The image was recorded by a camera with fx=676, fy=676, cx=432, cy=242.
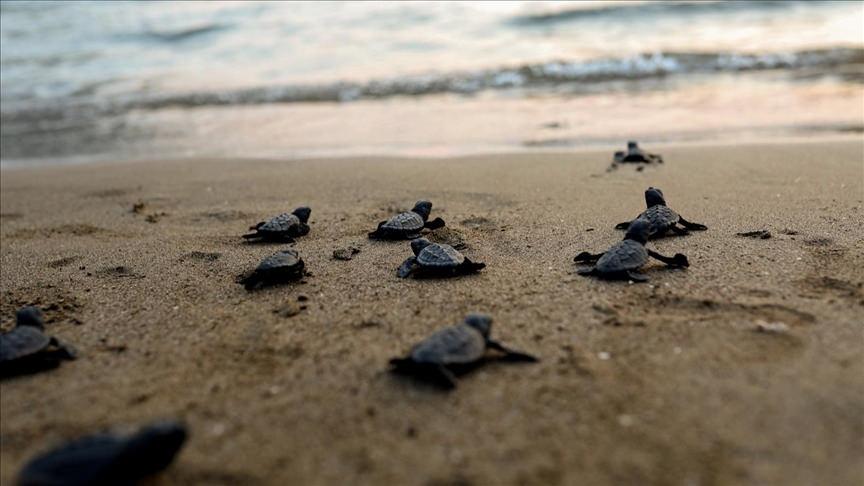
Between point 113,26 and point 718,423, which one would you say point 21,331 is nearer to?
point 718,423

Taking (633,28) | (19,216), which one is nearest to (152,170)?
(19,216)

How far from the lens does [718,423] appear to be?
1895 millimetres

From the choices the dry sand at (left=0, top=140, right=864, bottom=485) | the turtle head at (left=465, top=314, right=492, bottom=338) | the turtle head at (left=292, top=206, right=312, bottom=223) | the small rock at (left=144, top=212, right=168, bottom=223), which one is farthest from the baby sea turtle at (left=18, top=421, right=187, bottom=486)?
the small rock at (left=144, top=212, right=168, bottom=223)

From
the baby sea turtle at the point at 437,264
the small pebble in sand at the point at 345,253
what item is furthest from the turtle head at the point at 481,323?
the small pebble in sand at the point at 345,253

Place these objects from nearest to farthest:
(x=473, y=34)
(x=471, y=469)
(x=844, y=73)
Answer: (x=471, y=469)
(x=844, y=73)
(x=473, y=34)

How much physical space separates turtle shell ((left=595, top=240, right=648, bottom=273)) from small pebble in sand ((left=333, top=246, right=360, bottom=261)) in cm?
129

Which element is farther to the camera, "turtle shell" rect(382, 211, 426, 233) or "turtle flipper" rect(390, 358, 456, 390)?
"turtle shell" rect(382, 211, 426, 233)

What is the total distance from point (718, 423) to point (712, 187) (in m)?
3.09

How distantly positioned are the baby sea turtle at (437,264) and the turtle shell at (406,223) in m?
0.48

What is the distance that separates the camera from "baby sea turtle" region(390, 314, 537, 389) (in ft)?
7.20

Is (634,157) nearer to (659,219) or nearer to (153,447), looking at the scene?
(659,219)

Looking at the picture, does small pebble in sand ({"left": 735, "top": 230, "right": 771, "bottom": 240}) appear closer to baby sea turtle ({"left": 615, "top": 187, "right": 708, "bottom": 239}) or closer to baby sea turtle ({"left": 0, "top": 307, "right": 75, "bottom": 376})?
baby sea turtle ({"left": 615, "top": 187, "right": 708, "bottom": 239})

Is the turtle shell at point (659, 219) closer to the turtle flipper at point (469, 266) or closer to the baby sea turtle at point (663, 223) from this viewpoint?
the baby sea turtle at point (663, 223)

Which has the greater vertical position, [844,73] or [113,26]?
[113,26]
